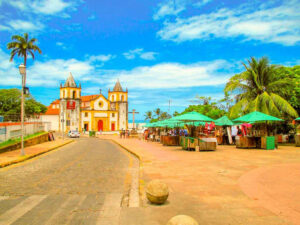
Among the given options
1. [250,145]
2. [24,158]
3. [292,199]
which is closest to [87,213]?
[292,199]

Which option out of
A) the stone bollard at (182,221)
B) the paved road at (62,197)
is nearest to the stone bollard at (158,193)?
the paved road at (62,197)

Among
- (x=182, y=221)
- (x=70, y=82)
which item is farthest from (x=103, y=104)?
(x=182, y=221)

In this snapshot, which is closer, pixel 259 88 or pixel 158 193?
pixel 158 193

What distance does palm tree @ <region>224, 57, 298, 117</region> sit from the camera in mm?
23984

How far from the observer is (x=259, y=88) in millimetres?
24812

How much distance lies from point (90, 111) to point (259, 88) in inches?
2203

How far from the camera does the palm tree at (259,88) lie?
2398cm

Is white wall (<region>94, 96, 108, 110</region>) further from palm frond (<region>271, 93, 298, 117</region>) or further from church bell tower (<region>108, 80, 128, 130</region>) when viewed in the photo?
palm frond (<region>271, 93, 298, 117</region>)

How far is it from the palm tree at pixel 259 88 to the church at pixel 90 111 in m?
50.7

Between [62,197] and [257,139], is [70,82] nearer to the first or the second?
[257,139]

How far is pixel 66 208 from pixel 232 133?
74.4 feet

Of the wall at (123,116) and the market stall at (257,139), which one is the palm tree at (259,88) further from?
the wall at (123,116)

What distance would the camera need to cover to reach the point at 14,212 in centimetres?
504

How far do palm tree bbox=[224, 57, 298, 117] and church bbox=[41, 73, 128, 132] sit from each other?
50732mm
